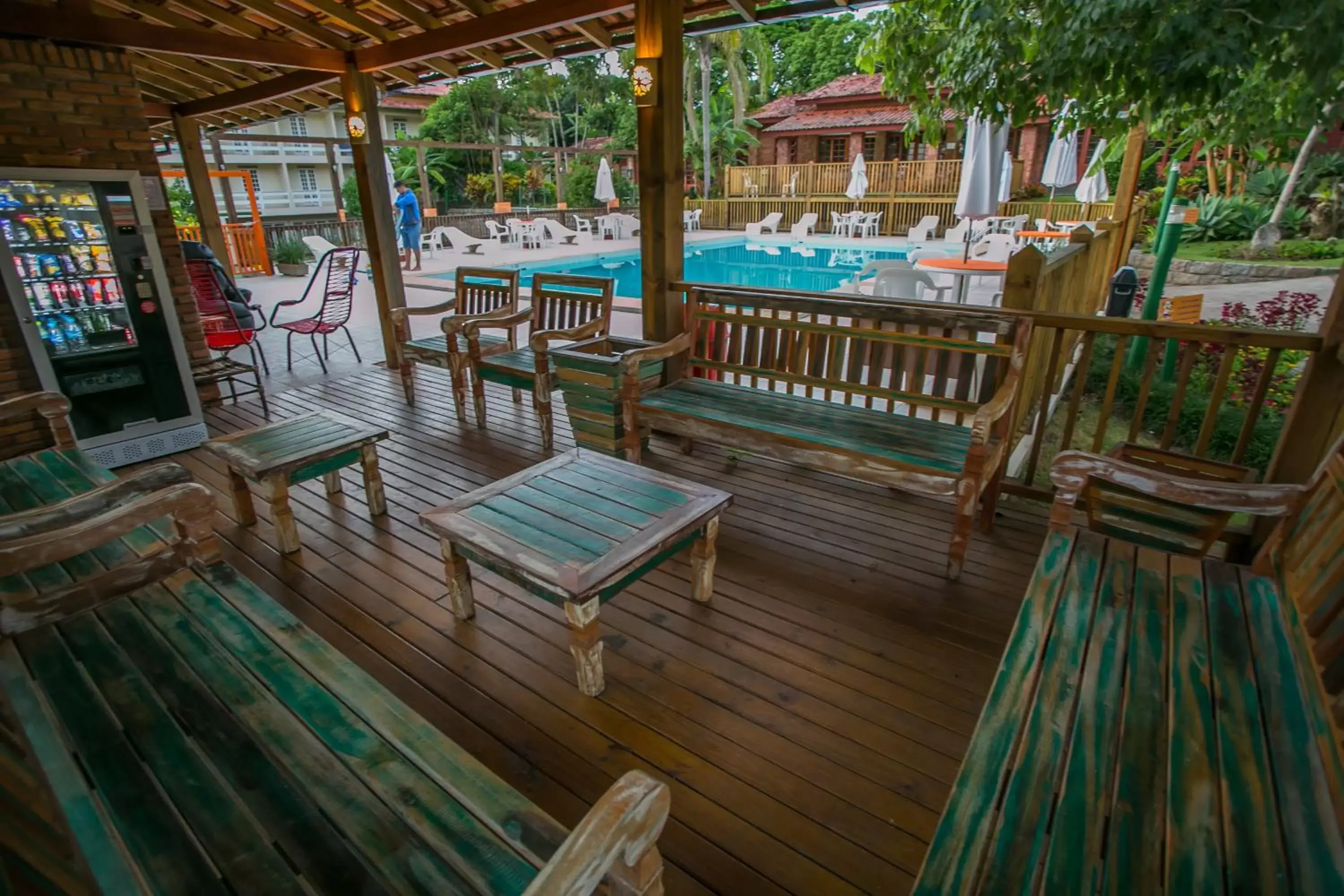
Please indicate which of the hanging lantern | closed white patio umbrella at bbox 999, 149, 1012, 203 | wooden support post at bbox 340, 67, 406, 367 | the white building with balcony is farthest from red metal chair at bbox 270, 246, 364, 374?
the white building with balcony

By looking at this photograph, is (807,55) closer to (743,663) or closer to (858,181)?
(858,181)

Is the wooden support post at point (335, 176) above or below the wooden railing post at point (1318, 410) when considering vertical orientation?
above

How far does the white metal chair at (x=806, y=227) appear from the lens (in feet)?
56.5

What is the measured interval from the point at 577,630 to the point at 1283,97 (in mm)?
4073

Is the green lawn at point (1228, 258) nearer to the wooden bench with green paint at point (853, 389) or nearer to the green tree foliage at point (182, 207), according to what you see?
the wooden bench with green paint at point (853, 389)

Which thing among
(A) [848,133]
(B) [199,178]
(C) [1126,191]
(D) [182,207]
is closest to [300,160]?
(D) [182,207]

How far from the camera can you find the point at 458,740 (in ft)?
5.97

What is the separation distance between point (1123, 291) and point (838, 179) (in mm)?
14356

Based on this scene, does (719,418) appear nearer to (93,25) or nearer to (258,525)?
(258,525)

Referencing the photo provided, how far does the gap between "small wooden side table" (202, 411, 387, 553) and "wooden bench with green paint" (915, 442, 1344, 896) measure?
8.29 feet

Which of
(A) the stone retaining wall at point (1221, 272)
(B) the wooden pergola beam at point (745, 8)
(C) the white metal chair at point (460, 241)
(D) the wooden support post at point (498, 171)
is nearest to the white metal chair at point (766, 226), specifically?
(D) the wooden support post at point (498, 171)

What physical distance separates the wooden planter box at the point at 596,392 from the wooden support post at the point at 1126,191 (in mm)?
5458

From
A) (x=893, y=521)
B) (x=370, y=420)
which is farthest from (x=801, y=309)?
(x=370, y=420)

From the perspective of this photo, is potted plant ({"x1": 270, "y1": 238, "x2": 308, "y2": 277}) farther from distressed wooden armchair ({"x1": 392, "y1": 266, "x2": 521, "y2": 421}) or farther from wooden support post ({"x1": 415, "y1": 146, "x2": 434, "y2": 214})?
distressed wooden armchair ({"x1": 392, "y1": 266, "x2": 521, "y2": 421})
